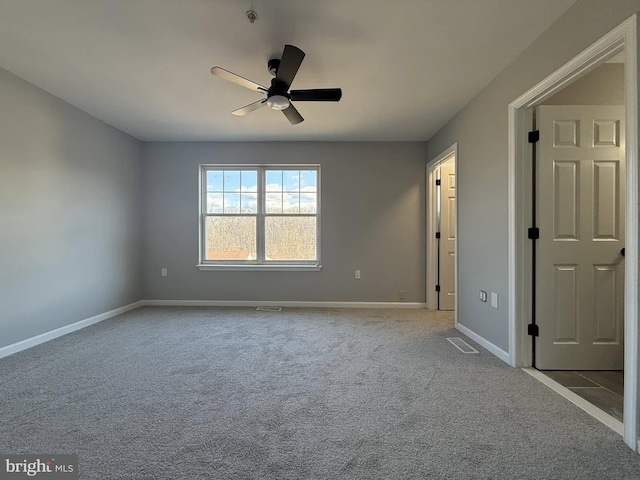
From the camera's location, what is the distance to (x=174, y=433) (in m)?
1.53

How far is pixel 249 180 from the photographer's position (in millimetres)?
4609

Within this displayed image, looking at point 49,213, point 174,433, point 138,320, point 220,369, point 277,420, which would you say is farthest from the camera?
point 138,320

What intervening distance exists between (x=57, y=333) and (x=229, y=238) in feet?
7.60

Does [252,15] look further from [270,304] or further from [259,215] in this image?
[270,304]

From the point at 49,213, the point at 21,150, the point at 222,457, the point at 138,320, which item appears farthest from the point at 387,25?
the point at 138,320

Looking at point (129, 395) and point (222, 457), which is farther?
point (129, 395)

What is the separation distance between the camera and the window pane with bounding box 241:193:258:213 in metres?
4.61

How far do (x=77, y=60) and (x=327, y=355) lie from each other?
3371mm

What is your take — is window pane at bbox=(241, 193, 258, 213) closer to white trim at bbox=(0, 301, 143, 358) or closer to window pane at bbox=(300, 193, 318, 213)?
window pane at bbox=(300, 193, 318, 213)

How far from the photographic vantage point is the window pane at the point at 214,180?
4.62 meters

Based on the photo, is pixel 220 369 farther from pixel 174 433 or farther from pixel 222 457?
pixel 222 457

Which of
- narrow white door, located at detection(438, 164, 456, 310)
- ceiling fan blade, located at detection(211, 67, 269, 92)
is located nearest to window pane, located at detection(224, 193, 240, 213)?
ceiling fan blade, located at detection(211, 67, 269, 92)

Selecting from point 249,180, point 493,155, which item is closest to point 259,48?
point 493,155

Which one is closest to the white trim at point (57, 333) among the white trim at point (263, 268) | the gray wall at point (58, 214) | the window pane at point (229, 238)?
the gray wall at point (58, 214)
